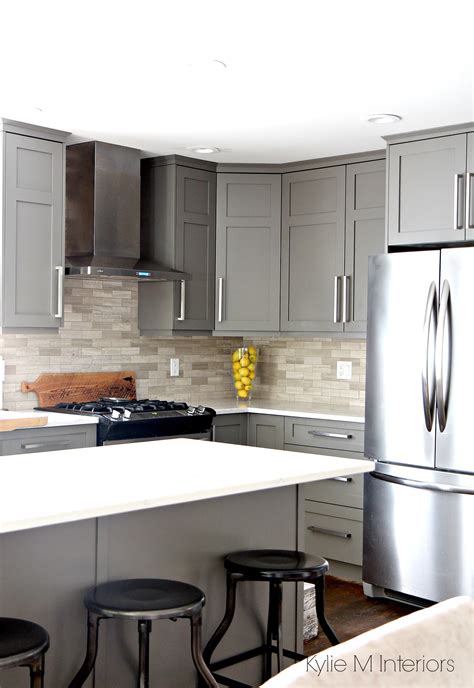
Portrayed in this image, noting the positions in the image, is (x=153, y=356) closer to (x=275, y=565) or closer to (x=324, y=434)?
(x=324, y=434)

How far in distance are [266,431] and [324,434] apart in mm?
433

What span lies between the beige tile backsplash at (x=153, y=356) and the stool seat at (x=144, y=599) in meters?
2.54

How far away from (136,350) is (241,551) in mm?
2746

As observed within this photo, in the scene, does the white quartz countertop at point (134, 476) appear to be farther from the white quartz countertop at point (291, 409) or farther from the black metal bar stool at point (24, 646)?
the white quartz countertop at point (291, 409)

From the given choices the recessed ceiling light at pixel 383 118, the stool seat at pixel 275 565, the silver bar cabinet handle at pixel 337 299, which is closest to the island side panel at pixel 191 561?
the stool seat at pixel 275 565

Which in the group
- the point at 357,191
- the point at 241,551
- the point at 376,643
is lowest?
the point at 241,551

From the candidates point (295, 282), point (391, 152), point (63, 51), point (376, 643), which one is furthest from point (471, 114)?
point (376, 643)

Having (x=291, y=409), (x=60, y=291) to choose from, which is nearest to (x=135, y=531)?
(x=60, y=291)

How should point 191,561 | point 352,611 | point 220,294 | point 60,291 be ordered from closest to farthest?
point 191,561 < point 352,611 < point 60,291 < point 220,294

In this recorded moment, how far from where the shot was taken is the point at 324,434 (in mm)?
4973

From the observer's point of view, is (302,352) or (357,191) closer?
(357,191)

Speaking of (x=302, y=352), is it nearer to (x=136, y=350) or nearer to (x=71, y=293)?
(x=136, y=350)

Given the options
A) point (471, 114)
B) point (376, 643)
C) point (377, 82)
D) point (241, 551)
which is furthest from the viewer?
point (471, 114)

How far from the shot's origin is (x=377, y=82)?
372cm
